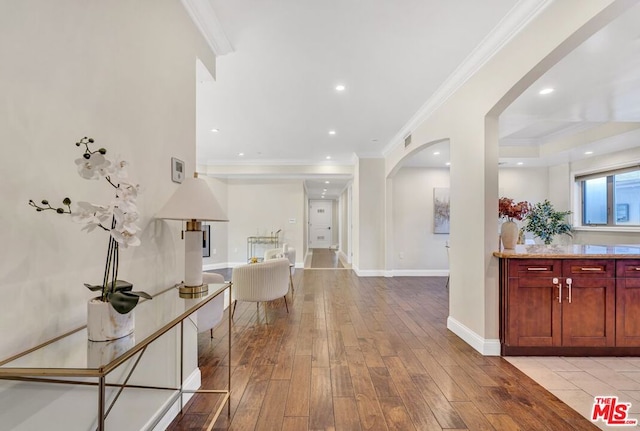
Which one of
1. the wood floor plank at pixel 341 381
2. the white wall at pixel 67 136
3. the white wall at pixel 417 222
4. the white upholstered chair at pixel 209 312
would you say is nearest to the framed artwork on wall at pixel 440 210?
the white wall at pixel 417 222

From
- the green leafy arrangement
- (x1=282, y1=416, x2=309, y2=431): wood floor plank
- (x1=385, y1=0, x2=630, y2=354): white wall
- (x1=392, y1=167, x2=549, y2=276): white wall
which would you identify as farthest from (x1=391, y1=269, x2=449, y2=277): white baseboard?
(x1=282, y1=416, x2=309, y2=431): wood floor plank

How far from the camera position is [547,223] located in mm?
5652

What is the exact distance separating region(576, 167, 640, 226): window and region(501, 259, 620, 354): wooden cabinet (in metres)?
3.42

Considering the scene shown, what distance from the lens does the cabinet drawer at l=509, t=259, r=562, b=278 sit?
8.07 feet

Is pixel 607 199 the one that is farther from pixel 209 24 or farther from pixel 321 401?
pixel 209 24

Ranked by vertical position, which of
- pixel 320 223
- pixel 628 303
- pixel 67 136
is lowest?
pixel 628 303

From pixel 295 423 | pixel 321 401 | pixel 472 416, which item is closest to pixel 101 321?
pixel 295 423

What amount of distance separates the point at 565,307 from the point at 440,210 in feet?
13.0

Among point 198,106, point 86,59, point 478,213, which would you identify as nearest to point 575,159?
point 478,213

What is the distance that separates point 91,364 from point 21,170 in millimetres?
600

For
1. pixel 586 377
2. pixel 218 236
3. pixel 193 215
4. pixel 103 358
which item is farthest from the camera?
pixel 218 236

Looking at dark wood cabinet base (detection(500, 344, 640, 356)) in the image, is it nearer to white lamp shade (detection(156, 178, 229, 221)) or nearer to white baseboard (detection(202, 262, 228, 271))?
white lamp shade (detection(156, 178, 229, 221))

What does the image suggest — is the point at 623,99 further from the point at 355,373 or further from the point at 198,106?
the point at 198,106

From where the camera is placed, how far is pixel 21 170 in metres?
0.83
